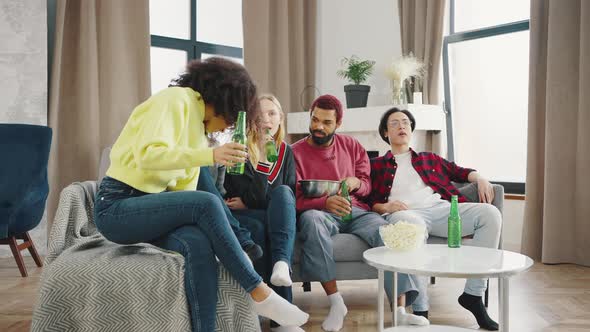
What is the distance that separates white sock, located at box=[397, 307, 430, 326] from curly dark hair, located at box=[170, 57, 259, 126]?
1019mm

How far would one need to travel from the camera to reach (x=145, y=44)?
15.3 ft

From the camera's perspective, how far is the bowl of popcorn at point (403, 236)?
83.2 inches

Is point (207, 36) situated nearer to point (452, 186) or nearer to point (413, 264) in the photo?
point (452, 186)

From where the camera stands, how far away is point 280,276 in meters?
2.09

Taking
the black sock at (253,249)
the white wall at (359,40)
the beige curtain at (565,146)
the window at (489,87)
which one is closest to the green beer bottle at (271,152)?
the black sock at (253,249)

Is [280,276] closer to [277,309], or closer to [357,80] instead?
[277,309]

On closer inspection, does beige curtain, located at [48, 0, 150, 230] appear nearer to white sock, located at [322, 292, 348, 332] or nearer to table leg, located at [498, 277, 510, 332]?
white sock, located at [322, 292, 348, 332]

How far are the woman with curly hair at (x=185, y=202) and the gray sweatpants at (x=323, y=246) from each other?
0.55 metres

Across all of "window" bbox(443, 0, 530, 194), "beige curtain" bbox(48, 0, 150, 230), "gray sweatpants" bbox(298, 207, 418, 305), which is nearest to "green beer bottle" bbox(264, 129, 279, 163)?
"gray sweatpants" bbox(298, 207, 418, 305)

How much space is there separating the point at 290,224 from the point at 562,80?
107 inches

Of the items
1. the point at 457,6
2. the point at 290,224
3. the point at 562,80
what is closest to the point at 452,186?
the point at 290,224

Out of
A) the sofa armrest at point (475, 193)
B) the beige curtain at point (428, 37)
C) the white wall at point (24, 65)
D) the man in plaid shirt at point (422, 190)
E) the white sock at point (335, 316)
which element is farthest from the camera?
the beige curtain at point (428, 37)

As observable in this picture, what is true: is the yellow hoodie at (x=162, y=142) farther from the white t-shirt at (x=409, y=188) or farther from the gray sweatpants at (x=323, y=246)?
the white t-shirt at (x=409, y=188)

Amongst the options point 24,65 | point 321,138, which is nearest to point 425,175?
point 321,138
